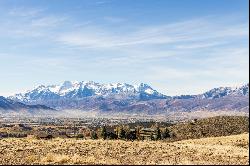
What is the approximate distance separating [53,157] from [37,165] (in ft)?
11.6

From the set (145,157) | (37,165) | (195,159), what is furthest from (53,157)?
(195,159)

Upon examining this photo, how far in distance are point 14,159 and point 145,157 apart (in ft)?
34.8

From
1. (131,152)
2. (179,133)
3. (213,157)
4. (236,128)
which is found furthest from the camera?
(179,133)

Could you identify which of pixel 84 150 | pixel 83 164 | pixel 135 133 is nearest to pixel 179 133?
pixel 135 133

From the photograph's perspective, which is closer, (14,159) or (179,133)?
(14,159)

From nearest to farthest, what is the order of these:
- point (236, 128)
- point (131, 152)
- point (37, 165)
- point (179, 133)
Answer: point (37, 165) → point (131, 152) → point (236, 128) → point (179, 133)

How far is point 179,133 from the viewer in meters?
139

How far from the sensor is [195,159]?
116ft

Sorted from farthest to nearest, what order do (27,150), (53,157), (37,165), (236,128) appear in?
(236,128) < (27,150) < (53,157) < (37,165)

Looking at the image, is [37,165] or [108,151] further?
[108,151]

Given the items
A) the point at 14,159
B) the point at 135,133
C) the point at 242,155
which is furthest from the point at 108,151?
the point at 135,133

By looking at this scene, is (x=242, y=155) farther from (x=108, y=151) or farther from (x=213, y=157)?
(x=108, y=151)

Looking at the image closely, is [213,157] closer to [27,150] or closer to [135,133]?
[27,150]

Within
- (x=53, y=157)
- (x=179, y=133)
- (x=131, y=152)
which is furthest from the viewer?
(x=179, y=133)
